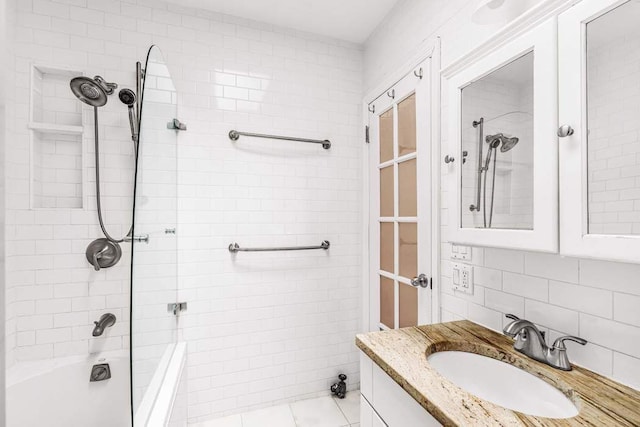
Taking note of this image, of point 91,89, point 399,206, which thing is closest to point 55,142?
point 91,89

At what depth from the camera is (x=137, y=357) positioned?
41.5 inches

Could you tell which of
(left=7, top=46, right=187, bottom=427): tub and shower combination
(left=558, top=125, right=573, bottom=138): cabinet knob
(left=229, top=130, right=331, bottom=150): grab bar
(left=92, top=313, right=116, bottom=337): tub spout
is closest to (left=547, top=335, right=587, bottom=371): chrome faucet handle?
(left=558, top=125, right=573, bottom=138): cabinet knob

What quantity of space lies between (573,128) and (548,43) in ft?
0.88

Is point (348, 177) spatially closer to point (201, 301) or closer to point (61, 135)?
point (201, 301)

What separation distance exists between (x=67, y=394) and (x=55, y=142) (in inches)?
54.7

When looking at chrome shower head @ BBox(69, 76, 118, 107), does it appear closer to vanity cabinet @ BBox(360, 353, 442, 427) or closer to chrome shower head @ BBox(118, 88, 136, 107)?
Result: chrome shower head @ BBox(118, 88, 136, 107)

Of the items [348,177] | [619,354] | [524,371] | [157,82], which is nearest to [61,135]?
[157,82]

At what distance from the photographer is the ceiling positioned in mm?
1913

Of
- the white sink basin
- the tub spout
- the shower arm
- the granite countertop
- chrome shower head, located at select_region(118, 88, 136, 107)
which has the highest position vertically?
chrome shower head, located at select_region(118, 88, 136, 107)

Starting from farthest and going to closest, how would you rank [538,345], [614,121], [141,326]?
1. [141,326]
2. [538,345]
3. [614,121]

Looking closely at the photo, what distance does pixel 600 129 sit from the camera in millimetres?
765

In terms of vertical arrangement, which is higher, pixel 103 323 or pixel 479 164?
pixel 479 164

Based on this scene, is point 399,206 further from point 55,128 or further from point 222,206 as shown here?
point 55,128

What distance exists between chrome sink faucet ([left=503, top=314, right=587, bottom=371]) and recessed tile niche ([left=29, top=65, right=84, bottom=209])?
7.38 ft
